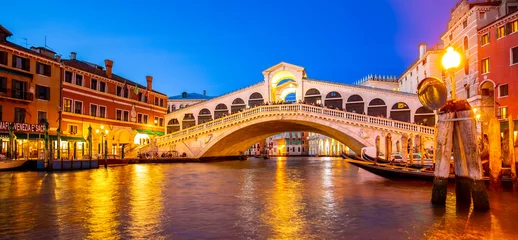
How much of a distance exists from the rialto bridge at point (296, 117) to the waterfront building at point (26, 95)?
9.62 meters

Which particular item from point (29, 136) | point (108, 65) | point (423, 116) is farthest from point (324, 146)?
point (29, 136)

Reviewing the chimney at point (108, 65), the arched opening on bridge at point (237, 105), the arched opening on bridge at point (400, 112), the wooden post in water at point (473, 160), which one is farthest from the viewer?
the arched opening on bridge at point (237, 105)

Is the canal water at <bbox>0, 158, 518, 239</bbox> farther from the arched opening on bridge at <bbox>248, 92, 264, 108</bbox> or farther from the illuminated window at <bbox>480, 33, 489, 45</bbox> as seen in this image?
the arched opening on bridge at <bbox>248, 92, 264, 108</bbox>

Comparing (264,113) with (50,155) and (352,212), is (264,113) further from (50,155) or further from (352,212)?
(352,212)

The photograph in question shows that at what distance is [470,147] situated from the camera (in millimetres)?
9062

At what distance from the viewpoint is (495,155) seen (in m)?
12.7

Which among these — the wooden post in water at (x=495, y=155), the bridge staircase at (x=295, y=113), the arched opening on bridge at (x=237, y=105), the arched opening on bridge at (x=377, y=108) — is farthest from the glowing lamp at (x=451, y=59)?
the arched opening on bridge at (x=237, y=105)

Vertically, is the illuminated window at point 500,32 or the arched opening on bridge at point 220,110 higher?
the illuminated window at point 500,32

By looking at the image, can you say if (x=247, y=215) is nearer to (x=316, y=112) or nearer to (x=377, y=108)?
(x=316, y=112)

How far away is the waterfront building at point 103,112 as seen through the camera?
1334 inches

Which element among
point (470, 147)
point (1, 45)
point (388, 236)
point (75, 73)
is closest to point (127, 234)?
point (388, 236)

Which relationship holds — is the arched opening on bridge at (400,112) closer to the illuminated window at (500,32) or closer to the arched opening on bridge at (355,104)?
the arched opening on bridge at (355,104)

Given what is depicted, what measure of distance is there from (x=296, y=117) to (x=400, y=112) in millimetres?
11670

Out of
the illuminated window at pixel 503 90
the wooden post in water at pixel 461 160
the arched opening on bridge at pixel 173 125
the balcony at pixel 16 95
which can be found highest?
the balcony at pixel 16 95
